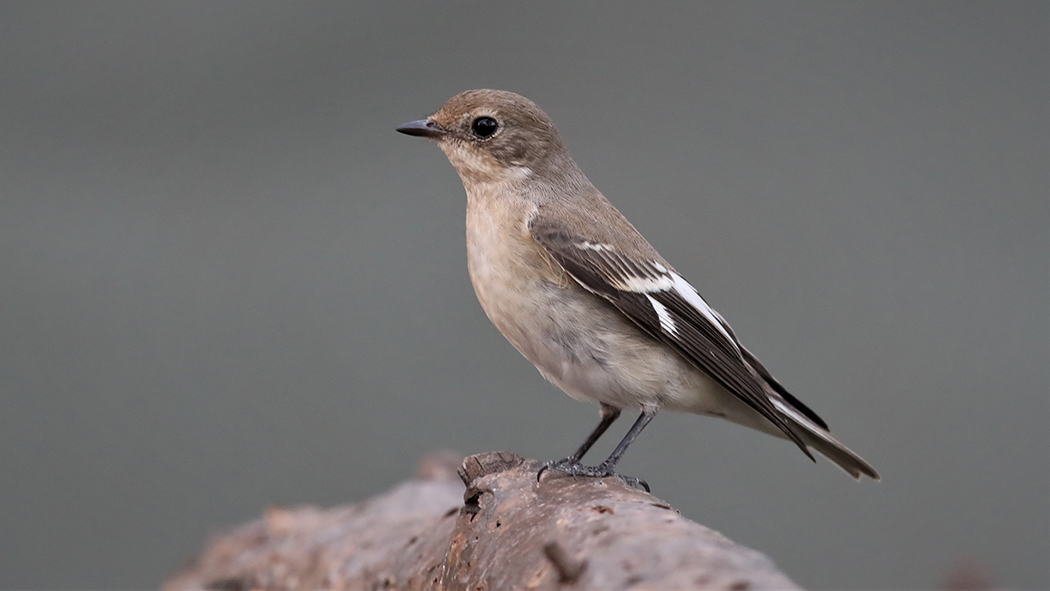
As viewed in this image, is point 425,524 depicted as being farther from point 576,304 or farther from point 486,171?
point 486,171

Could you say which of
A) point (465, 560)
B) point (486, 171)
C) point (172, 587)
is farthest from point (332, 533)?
point (486, 171)

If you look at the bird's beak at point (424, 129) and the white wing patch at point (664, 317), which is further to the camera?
the bird's beak at point (424, 129)

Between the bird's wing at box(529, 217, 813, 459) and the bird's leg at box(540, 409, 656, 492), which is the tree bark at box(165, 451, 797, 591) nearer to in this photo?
the bird's leg at box(540, 409, 656, 492)

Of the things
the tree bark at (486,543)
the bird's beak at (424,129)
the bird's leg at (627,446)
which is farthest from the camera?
the bird's beak at (424,129)

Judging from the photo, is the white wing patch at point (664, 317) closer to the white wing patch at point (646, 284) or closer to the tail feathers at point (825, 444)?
the white wing patch at point (646, 284)

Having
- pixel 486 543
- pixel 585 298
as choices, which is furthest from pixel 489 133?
pixel 486 543

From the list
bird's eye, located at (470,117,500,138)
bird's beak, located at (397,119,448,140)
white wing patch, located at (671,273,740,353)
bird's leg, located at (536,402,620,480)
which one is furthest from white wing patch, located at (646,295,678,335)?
bird's beak, located at (397,119,448,140)

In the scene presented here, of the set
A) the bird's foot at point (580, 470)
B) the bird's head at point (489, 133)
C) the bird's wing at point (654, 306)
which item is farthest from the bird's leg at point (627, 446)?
the bird's head at point (489, 133)

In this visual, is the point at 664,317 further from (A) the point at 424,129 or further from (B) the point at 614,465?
(A) the point at 424,129
